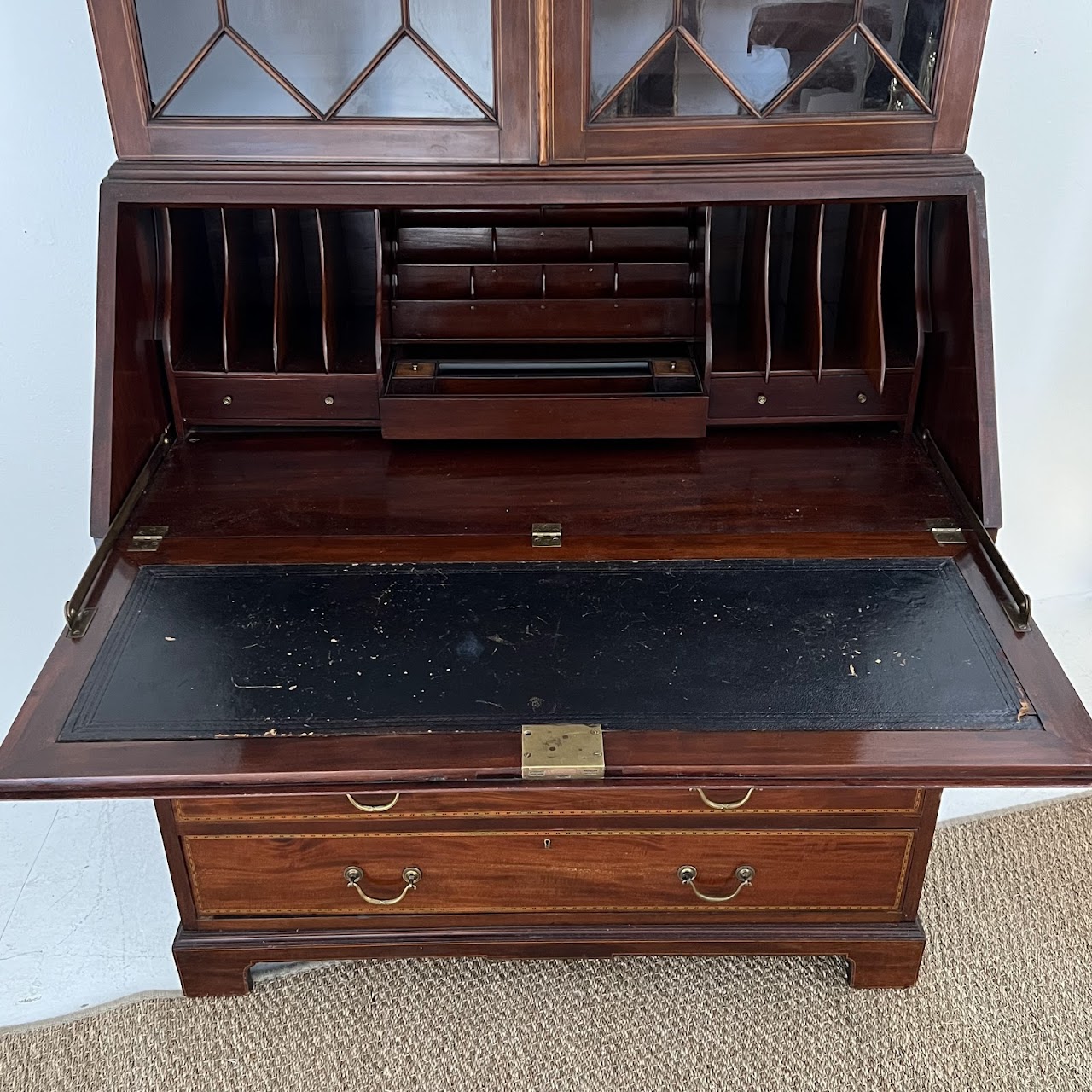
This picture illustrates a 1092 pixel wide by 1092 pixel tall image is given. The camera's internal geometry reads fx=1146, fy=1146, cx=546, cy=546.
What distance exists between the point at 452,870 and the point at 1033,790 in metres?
1.04

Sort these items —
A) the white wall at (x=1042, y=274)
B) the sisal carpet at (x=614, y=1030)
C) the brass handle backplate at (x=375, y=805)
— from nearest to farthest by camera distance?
the brass handle backplate at (x=375, y=805) < the sisal carpet at (x=614, y=1030) < the white wall at (x=1042, y=274)

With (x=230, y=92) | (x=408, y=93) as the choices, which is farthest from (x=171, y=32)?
(x=408, y=93)

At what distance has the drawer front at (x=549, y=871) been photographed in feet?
4.56

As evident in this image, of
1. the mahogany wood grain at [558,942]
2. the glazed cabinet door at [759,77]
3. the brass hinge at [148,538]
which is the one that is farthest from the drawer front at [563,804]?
the glazed cabinet door at [759,77]

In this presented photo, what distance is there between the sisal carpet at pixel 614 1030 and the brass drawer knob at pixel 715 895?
0.20m

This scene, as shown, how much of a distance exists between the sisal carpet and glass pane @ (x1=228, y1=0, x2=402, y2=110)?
1.15 meters

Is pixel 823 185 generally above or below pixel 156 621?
above

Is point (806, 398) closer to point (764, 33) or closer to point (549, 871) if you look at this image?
point (764, 33)

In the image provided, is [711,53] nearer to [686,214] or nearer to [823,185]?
[823,185]

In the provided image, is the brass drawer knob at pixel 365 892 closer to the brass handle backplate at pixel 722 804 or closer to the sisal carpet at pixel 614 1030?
the sisal carpet at pixel 614 1030

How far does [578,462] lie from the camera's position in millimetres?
1522


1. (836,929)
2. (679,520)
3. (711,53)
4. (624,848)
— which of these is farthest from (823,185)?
(836,929)

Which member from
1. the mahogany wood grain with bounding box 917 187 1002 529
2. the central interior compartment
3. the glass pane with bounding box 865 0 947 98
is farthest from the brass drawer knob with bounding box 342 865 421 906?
the glass pane with bounding box 865 0 947 98

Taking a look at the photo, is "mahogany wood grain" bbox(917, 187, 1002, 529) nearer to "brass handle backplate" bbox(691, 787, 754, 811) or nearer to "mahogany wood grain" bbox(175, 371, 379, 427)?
"brass handle backplate" bbox(691, 787, 754, 811)
